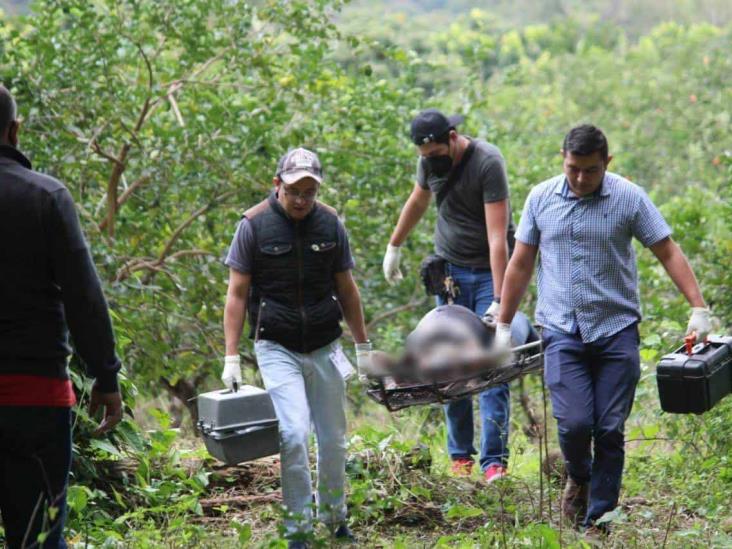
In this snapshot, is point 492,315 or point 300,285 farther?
point 492,315

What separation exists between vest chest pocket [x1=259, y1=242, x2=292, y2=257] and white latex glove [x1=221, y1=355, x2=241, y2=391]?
0.51 metres

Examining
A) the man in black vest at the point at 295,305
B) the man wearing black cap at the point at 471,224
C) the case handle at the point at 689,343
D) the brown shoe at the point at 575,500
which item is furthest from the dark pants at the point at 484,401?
the case handle at the point at 689,343

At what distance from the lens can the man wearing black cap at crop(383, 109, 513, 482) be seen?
6.37 meters

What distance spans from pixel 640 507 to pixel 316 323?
201 centimetres

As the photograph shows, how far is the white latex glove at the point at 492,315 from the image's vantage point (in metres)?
5.86

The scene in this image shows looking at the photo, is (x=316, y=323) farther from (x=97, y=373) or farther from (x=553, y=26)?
(x=553, y=26)

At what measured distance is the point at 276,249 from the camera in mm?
5219

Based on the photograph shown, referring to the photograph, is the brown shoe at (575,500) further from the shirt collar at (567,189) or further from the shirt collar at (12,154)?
the shirt collar at (12,154)

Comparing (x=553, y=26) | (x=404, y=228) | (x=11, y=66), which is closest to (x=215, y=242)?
(x=11, y=66)

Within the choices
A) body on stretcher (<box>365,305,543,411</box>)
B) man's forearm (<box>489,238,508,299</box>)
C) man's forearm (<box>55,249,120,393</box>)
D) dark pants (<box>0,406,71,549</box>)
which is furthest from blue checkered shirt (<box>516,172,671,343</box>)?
dark pants (<box>0,406,71,549</box>)

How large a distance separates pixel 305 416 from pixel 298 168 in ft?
3.58

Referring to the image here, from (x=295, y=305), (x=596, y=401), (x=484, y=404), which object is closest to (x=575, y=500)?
(x=596, y=401)

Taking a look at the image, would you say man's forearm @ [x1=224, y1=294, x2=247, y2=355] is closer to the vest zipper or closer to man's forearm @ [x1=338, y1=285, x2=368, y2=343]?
the vest zipper

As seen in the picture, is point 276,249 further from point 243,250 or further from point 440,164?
point 440,164
